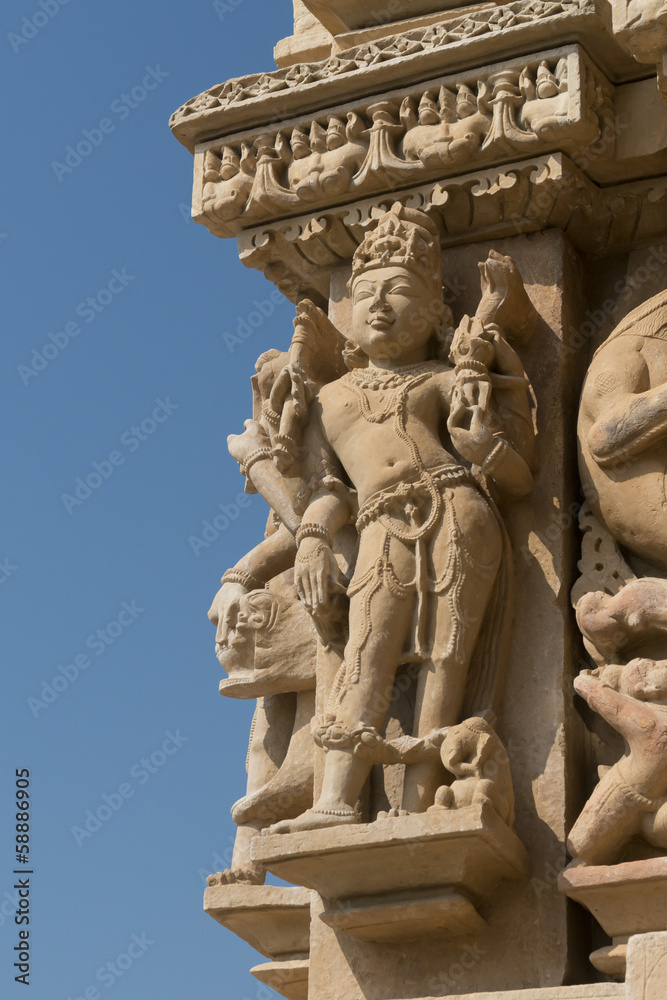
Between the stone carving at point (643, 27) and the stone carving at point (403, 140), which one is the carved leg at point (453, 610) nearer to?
the stone carving at point (403, 140)

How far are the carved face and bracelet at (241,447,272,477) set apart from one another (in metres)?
0.71

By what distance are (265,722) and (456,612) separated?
4.66ft

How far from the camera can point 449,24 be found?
6.82 m

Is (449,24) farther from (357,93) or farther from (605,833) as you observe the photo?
(605,833)

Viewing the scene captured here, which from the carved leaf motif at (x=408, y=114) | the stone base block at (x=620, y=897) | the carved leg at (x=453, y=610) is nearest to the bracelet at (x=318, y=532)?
the carved leg at (x=453, y=610)

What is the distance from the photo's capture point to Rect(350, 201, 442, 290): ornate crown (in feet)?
21.7

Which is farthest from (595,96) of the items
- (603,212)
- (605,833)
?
(605,833)

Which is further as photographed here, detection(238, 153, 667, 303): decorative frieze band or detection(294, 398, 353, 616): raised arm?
detection(238, 153, 667, 303): decorative frieze band

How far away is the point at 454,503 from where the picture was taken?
632cm

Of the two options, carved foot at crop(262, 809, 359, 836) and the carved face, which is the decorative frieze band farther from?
carved foot at crop(262, 809, 359, 836)

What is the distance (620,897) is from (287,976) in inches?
76.2

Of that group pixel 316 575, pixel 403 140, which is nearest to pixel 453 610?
pixel 316 575

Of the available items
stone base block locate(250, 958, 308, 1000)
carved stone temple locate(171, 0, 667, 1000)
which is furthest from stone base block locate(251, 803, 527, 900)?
stone base block locate(250, 958, 308, 1000)

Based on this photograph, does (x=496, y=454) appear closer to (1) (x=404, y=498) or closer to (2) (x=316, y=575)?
(1) (x=404, y=498)
